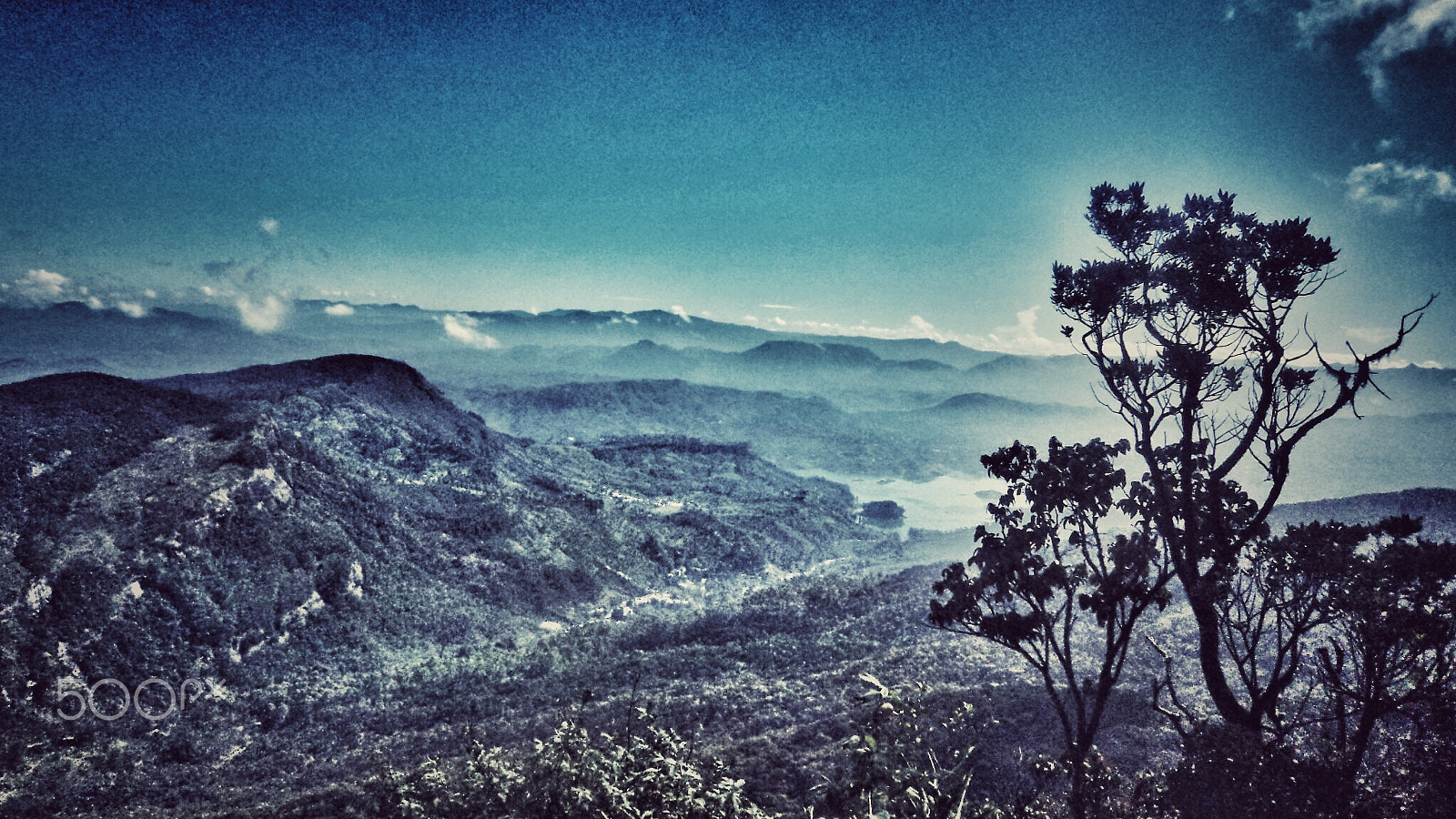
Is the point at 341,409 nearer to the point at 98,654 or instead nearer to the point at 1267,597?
the point at 98,654

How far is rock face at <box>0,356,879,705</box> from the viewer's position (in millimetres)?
29422

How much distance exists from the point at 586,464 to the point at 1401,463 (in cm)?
20595

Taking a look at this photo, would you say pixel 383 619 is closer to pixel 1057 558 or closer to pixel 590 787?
pixel 590 787

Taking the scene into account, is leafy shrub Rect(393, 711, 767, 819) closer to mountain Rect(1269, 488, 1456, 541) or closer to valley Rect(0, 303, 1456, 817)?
valley Rect(0, 303, 1456, 817)

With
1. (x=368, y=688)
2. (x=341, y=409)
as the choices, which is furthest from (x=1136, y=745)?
(x=341, y=409)

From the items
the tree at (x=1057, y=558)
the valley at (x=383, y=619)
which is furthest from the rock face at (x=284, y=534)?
the tree at (x=1057, y=558)

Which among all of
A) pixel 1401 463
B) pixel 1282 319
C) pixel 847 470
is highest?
pixel 1282 319

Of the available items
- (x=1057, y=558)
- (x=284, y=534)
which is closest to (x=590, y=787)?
(x=1057, y=558)

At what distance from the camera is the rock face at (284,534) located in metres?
29.4

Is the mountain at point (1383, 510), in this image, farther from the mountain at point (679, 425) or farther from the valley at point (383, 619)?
the mountain at point (679, 425)

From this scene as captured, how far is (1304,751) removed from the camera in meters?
17.2

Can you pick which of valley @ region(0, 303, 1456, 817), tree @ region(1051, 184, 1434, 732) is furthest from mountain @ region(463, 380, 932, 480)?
tree @ region(1051, 184, 1434, 732)

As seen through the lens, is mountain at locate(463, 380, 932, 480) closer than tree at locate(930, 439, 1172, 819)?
No

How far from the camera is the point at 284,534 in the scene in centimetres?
3734
